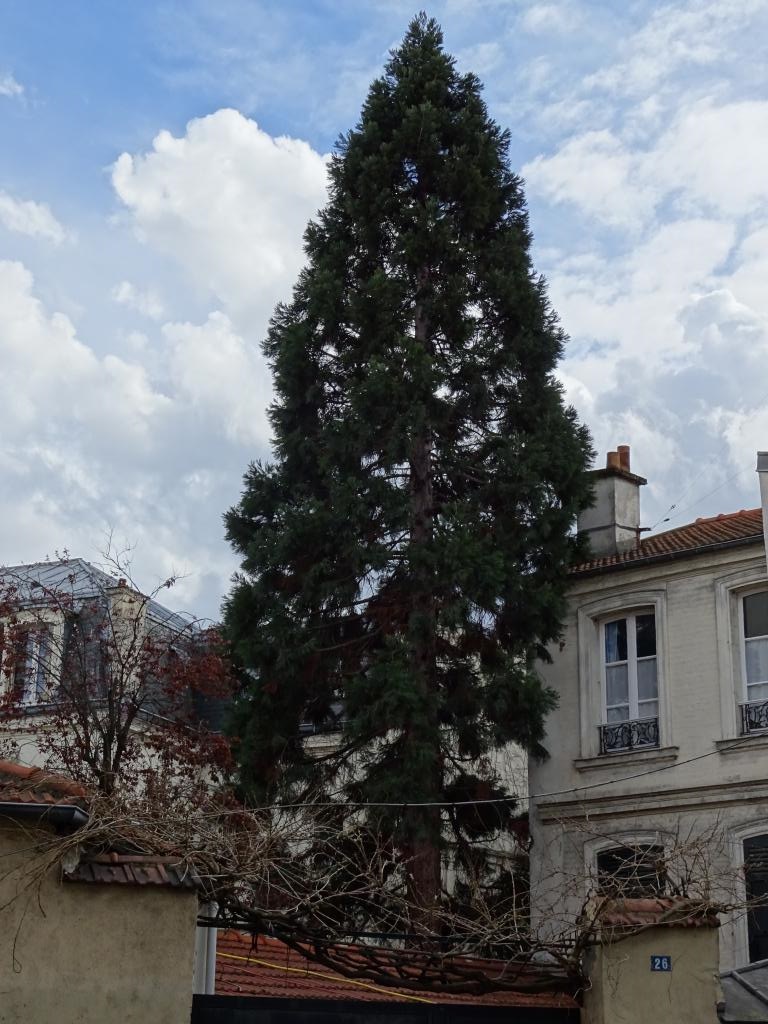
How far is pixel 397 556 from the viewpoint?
854 inches

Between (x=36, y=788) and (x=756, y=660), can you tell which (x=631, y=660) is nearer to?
(x=756, y=660)

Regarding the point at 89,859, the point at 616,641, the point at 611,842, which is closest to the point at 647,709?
the point at 616,641

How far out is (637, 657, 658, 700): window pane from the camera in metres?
22.4

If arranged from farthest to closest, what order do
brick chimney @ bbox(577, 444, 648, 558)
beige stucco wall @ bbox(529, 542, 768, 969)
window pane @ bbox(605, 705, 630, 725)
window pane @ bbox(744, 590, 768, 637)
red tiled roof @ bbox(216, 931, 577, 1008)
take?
brick chimney @ bbox(577, 444, 648, 558) → window pane @ bbox(605, 705, 630, 725) → window pane @ bbox(744, 590, 768, 637) → beige stucco wall @ bbox(529, 542, 768, 969) → red tiled roof @ bbox(216, 931, 577, 1008)

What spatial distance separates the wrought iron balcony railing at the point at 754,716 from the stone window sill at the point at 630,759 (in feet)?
3.69

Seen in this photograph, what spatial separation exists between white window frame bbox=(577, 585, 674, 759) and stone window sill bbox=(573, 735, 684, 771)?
2cm

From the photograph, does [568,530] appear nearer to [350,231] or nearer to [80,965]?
[350,231]

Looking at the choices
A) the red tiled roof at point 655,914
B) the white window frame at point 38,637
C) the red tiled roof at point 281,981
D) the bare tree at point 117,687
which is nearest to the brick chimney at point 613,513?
the bare tree at point 117,687

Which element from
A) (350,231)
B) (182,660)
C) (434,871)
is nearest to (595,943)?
(434,871)

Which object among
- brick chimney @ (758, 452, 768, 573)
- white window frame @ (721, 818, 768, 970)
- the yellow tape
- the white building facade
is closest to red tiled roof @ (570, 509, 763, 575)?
the white building facade

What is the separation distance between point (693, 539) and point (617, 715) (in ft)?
10.3

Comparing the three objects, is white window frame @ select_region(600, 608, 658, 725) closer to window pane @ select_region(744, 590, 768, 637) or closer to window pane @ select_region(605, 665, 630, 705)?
window pane @ select_region(605, 665, 630, 705)

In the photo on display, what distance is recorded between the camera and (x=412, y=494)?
22609 mm

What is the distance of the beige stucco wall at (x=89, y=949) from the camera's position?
7750 millimetres
